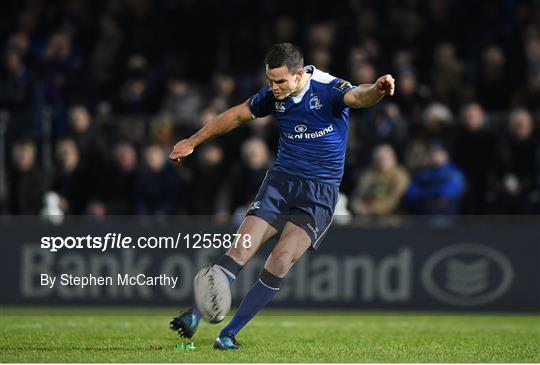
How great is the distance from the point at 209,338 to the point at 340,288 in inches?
175

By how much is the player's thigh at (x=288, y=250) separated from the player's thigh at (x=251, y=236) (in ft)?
0.45

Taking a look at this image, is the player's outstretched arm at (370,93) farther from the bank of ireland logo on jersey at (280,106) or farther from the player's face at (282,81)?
the bank of ireland logo on jersey at (280,106)

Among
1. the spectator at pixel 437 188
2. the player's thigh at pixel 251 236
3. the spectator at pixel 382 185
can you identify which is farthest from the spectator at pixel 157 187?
the player's thigh at pixel 251 236

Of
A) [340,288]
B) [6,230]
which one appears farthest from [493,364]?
[6,230]

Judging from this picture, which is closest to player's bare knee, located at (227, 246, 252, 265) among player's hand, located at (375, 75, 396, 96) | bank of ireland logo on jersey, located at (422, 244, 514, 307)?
player's hand, located at (375, 75, 396, 96)

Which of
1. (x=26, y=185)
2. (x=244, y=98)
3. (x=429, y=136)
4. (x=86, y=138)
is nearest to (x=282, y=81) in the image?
(x=429, y=136)

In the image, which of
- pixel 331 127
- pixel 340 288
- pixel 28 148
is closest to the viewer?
pixel 331 127

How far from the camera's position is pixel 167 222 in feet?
49.3

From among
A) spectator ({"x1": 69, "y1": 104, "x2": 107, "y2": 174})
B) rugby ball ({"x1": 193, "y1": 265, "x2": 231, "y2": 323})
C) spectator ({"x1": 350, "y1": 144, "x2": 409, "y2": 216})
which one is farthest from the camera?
spectator ({"x1": 69, "y1": 104, "x2": 107, "y2": 174})

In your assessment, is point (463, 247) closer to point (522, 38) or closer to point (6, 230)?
point (522, 38)

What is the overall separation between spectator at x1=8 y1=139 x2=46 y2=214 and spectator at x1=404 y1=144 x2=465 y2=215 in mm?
5025

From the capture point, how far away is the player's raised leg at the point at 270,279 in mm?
9227

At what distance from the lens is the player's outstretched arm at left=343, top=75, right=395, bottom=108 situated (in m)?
8.42

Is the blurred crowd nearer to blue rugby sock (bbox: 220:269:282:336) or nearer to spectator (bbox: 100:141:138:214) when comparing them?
spectator (bbox: 100:141:138:214)
